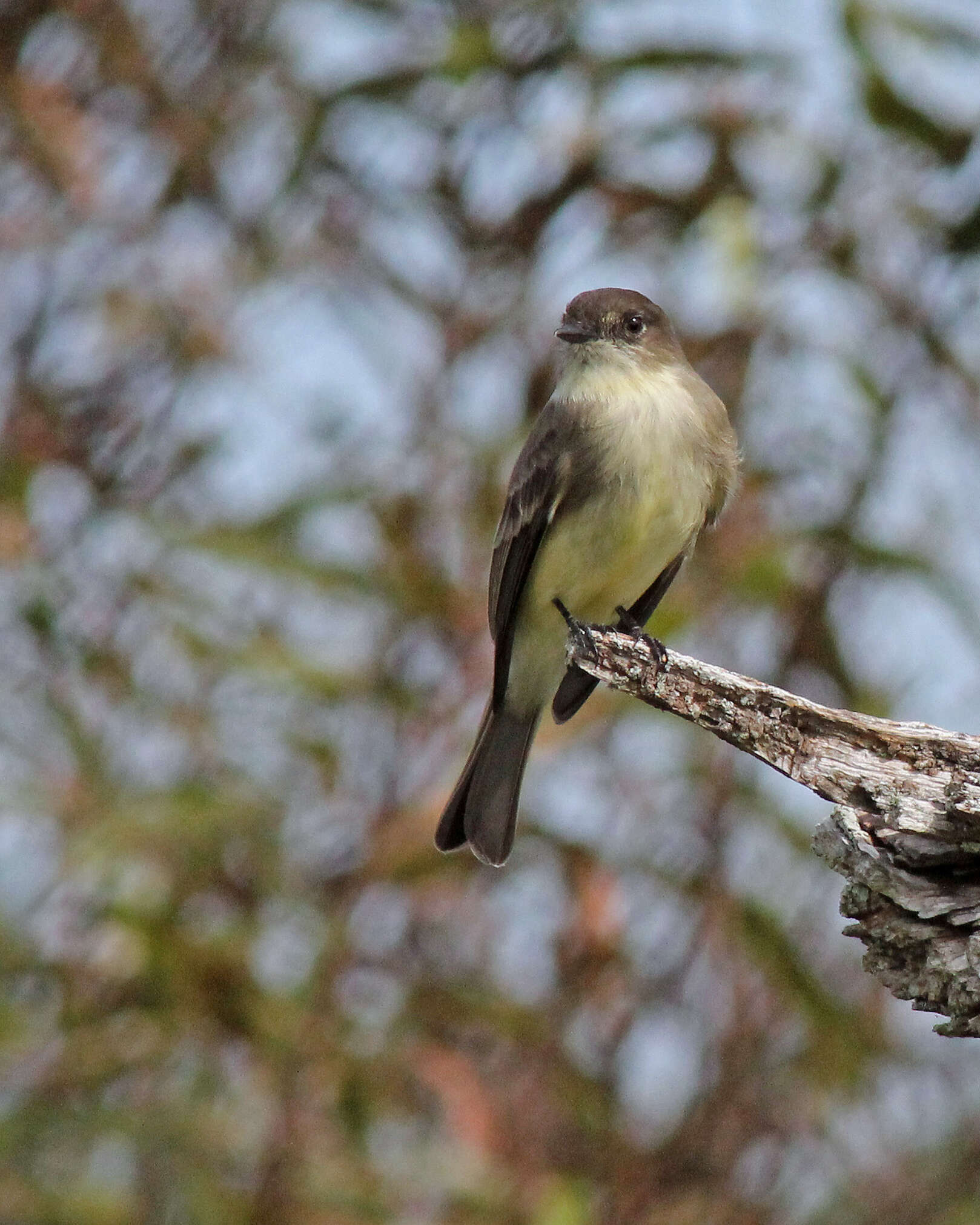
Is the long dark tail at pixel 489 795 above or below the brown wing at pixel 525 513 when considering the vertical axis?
below

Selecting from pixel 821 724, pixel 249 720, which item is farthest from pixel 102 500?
pixel 821 724

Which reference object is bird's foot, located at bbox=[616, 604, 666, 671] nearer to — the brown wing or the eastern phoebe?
the eastern phoebe

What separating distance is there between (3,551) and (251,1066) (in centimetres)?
136

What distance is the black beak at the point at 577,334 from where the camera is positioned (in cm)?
396

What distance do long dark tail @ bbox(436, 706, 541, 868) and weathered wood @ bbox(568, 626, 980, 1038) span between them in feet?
4.64

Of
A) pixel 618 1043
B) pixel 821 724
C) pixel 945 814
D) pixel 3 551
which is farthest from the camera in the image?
pixel 618 1043

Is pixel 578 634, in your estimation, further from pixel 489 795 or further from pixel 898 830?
pixel 898 830

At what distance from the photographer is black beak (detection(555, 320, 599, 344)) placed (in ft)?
13.0

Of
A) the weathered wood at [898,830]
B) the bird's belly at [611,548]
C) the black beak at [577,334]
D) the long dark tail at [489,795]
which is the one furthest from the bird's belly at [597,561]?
the weathered wood at [898,830]

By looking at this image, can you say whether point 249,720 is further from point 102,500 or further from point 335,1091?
point 335,1091

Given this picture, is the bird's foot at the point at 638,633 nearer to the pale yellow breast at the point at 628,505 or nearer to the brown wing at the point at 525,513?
the pale yellow breast at the point at 628,505

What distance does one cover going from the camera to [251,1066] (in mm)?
4363

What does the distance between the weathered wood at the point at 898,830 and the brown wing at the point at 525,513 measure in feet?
4.75

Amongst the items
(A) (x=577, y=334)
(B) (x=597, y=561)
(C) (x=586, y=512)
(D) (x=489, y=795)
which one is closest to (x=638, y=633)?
(B) (x=597, y=561)
